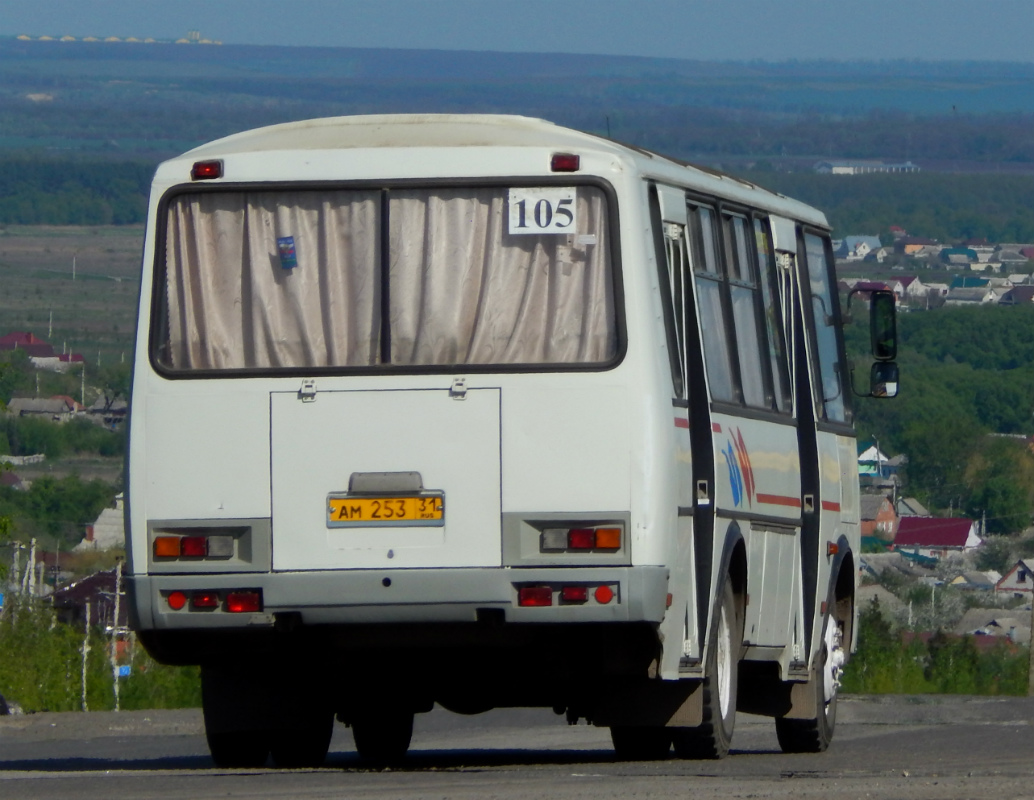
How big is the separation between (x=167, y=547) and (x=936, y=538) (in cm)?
8186

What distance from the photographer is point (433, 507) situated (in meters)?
9.63

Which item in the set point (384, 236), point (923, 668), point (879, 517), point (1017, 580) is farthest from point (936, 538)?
point (384, 236)

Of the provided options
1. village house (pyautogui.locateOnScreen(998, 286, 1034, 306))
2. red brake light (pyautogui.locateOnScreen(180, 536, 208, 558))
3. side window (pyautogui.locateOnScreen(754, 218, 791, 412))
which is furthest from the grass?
red brake light (pyautogui.locateOnScreen(180, 536, 208, 558))

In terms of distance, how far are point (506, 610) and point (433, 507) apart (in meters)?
0.49

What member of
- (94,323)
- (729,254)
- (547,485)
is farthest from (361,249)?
(94,323)

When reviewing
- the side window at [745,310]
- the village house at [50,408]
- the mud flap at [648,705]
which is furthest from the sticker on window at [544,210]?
the village house at [50,408]

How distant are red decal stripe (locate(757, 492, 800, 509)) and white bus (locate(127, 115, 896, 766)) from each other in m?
0.88

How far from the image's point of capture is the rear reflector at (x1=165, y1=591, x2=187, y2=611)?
9.80m

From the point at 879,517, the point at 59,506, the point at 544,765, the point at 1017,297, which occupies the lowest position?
the point at 879,517

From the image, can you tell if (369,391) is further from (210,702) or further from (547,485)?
(210,702)

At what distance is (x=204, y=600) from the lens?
977 cm

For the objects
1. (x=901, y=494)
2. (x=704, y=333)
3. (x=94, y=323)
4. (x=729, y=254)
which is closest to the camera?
(x=704, y=333)

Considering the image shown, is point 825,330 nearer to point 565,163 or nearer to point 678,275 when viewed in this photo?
point 678,275

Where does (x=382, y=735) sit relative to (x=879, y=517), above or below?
above
